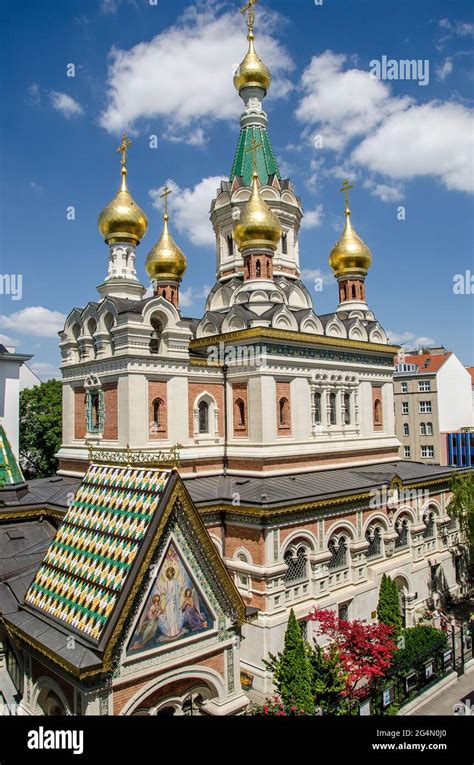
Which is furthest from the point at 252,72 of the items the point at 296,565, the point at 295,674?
the point at 295,674

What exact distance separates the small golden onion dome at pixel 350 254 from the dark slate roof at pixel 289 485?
826 centimetres

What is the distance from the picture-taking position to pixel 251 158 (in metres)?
22.0

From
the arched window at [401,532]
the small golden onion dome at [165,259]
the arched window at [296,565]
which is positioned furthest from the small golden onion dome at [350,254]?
the arched window at [296,565]

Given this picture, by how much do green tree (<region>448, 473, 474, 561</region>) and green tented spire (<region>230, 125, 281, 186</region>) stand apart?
13.3 m

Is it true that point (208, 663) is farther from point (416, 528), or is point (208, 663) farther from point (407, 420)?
point (407, 420)

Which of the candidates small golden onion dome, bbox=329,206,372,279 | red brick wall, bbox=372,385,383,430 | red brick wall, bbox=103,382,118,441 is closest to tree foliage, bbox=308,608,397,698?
red brick wall, bbox=103,382,118,441

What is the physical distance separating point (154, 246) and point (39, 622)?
16.0 metres

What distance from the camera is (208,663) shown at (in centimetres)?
797

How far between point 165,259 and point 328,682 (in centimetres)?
1535

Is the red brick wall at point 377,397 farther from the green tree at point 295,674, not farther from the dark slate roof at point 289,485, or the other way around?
the green tree at point 295,674

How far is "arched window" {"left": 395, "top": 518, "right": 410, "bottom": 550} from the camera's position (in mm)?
18456

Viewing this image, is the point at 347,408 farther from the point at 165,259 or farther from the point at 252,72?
the point at 252,72
